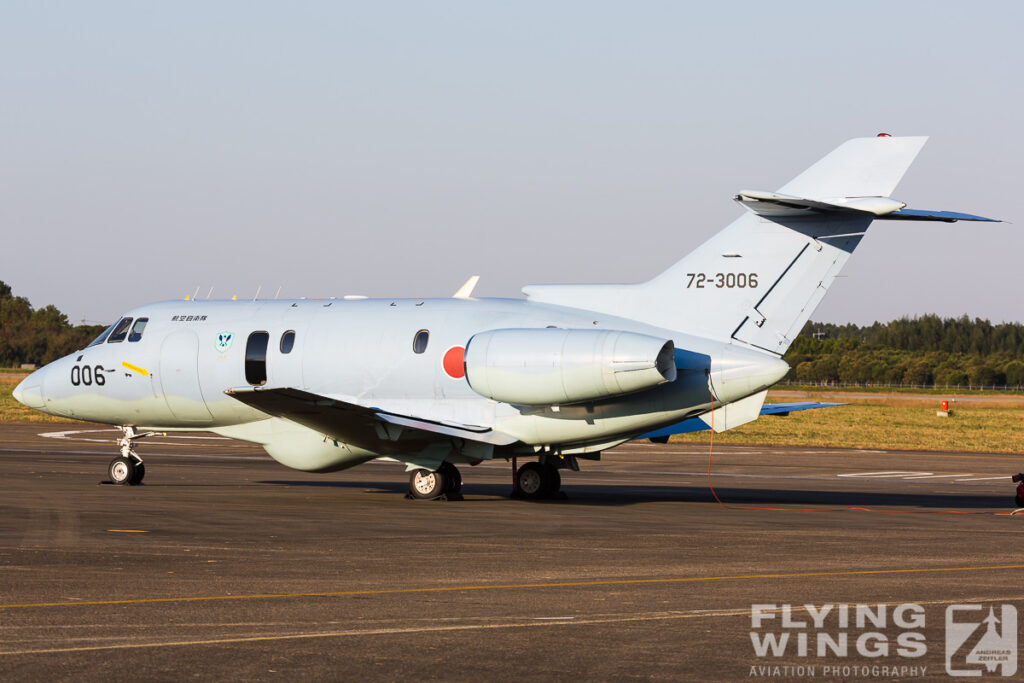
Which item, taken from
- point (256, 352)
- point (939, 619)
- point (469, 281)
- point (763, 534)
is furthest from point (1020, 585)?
point (256, 352)

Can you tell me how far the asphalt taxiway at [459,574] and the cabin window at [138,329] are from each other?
3.12 metres

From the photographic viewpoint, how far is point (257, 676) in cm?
875

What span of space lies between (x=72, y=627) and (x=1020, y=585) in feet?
30.6

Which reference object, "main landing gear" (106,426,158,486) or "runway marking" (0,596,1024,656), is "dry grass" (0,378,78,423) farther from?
"runway marking" (0,596,1024,656)

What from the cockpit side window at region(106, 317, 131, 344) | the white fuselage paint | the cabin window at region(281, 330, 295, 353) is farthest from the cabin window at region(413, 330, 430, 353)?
the cockpit side window at region(106, 317, 131, 344)

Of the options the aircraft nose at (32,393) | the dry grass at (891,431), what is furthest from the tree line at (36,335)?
the aircraft nose at (32,393)

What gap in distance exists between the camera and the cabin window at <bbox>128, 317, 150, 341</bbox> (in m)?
27.0

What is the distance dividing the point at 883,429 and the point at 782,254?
3495cm

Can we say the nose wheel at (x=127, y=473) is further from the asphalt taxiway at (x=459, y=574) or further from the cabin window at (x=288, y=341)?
the cabin window at (x=288, y=341)

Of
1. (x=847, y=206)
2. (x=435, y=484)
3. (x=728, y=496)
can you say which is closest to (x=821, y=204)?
(x=847, y=206)

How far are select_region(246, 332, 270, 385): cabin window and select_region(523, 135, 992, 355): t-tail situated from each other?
301 inches

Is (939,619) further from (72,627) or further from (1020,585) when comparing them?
(72,627)

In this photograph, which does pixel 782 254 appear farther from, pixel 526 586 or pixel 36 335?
pixel 36 335

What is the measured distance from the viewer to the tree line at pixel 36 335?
109062 mm
